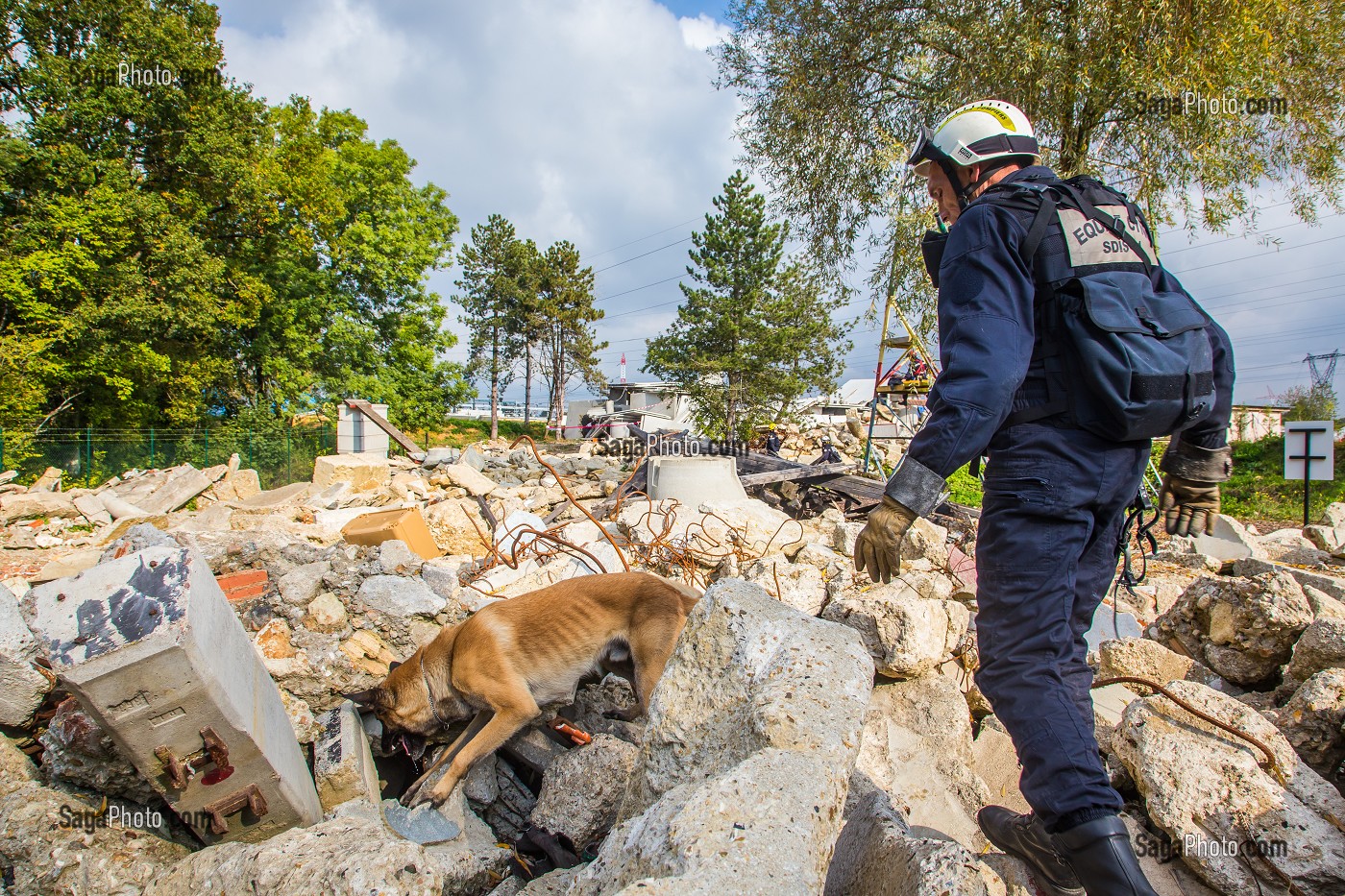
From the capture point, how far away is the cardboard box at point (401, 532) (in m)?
5.98

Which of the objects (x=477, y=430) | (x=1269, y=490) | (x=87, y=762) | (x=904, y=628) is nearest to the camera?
(x=87, y=762)

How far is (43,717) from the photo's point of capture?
8.93ft

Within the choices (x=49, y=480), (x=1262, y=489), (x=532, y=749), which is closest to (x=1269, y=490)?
(x=1262, y=489)

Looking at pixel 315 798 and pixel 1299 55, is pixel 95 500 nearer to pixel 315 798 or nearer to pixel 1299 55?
pixel 315 798

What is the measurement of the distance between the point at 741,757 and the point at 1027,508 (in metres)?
1.05

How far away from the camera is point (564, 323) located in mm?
40562

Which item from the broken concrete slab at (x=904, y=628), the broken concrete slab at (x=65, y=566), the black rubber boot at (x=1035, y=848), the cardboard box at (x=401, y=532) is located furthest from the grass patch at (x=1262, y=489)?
the broken concrete slab at (x=65, y=566)

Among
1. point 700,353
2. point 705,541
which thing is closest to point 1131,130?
point 705,541

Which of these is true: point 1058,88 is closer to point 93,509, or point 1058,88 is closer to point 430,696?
point 430,696

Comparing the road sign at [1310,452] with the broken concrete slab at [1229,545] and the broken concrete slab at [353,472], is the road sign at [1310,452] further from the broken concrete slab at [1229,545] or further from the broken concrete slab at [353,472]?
the broken concrete slab at [353,472]

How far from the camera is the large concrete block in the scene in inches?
77.0

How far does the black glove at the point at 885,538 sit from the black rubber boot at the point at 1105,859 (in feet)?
2.58

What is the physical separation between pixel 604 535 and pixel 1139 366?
503 cm

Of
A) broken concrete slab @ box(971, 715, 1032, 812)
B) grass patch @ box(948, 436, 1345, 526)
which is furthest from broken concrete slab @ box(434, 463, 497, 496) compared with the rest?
broken concrete slab @ box(971, 715, 1032, 812)
